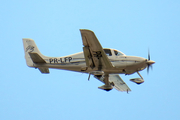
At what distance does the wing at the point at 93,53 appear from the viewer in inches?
932

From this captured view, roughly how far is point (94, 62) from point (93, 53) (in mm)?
929

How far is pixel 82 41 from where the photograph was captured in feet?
78.7

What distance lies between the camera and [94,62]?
2577 centimetres

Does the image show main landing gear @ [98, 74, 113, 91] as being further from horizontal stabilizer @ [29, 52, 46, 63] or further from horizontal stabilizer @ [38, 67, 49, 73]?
horizontal stabilizer @ [29, 52, 46, 63]

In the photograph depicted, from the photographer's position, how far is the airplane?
971 inches

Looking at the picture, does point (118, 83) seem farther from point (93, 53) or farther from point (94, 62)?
A: point (93, 53)

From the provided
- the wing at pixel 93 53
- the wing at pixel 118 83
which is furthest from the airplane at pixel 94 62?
the wing at pixel 118 83

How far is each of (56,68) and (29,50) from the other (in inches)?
129

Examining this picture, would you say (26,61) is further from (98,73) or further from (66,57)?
(98,73)

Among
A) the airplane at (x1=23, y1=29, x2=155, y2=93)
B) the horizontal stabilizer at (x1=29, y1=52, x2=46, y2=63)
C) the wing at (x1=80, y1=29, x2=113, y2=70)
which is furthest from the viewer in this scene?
the horizontal stabilizer at (x1=29, y1=52, x2=46, y2=63)

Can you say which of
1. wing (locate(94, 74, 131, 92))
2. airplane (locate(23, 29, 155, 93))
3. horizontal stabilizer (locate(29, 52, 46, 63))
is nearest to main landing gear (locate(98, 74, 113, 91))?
airplane (locate(23, 29, 155, 93))

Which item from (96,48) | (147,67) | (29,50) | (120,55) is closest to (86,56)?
→ (96,48)

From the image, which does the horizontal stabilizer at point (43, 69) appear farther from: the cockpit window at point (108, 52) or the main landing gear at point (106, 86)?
the cockpit window at point (108, 52)

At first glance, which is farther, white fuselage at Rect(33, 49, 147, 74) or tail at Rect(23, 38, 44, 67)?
tail at Rect(23, 38, 44, 67)
